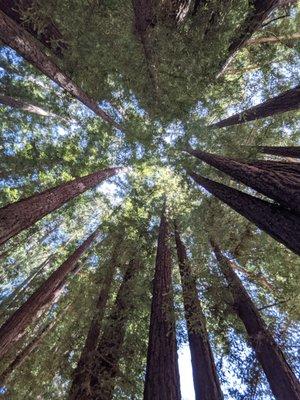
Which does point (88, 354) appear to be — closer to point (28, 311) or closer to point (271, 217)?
point (28, 311)

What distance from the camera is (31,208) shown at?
6.45 m

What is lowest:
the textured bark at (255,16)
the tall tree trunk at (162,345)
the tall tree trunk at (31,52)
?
the tall tree trunk at (162,345)

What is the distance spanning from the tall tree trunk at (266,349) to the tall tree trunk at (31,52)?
6.05 meters

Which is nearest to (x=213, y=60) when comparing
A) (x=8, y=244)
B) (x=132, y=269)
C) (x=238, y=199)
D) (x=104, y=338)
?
(x=238, y=199)

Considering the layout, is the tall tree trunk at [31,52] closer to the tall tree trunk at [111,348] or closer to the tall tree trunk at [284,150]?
the tall tree trunk at [284,150]

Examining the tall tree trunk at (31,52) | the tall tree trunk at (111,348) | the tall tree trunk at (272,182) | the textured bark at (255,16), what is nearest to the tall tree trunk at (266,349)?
the tall tree trunk at (111,348)

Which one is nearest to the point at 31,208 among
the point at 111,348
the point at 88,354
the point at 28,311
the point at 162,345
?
the point at 28,311

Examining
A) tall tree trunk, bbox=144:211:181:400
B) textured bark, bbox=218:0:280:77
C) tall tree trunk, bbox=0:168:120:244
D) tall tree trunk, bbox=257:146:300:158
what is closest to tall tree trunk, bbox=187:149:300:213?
tall tree trunk, bbox=257:146:300:158

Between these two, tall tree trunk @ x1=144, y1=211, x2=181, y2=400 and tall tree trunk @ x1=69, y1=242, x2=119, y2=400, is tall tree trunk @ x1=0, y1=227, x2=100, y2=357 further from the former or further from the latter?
tall tree trunk @ x1=144, y1=211, x2=181, y2=400

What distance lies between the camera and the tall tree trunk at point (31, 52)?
6562 mm

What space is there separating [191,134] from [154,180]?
4.30 m

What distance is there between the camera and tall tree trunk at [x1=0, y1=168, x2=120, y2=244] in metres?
5.69

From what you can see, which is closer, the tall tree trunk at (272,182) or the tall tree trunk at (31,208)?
the tall tree trunk at (272,182)

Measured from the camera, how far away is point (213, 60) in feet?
26.1
